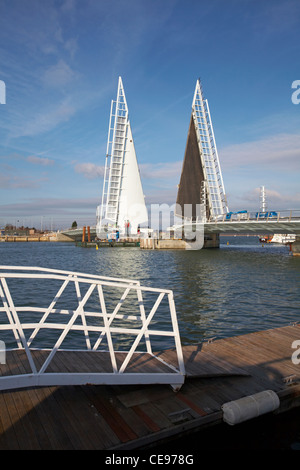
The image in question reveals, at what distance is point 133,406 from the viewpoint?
18.1 feet

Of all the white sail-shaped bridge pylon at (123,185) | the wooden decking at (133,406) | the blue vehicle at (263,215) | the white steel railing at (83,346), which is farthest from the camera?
the white sail-shaped bridge pylon at (123,185)

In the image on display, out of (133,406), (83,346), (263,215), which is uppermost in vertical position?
(263,215)

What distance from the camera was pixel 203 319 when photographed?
558 inches

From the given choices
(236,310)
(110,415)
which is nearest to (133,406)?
(110,415)

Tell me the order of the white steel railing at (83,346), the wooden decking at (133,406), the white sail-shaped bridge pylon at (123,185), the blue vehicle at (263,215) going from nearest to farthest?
1. the wooden decking at (133,406)
2. the white steel railing at (83,346)
3. the blue vehicle at (263,215)
4. the white sail-shaped bridge pylon at (123,185)

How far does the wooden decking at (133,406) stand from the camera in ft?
15.3

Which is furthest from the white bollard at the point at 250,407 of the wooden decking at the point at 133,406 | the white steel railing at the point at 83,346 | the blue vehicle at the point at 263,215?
the blue vehicle at the point at 263,215

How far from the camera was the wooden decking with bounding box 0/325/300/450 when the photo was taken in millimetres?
4676

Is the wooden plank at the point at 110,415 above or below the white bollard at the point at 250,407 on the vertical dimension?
above

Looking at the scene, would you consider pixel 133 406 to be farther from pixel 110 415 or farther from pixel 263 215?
pixel 263 215

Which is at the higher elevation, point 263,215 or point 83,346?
point 263,215

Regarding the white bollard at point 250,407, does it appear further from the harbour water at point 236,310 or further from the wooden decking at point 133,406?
the harbour water at point 236,310
